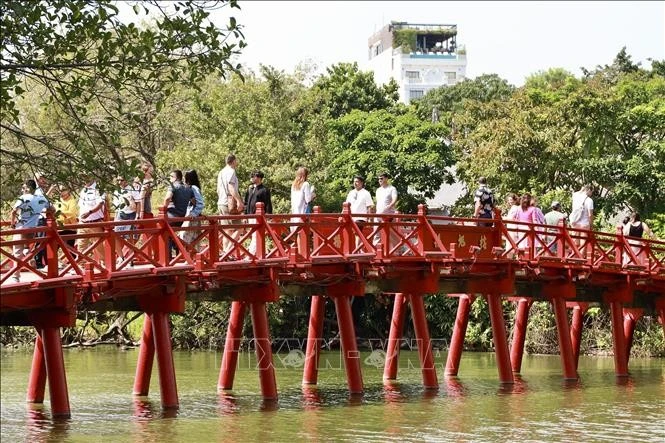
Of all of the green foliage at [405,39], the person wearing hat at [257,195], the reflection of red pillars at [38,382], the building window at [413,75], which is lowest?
the reflection of red pillars at [38,382]

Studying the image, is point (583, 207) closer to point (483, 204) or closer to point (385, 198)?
point (483, 204)

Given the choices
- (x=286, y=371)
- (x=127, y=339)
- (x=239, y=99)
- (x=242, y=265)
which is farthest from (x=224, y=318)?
(x=242, y=265)

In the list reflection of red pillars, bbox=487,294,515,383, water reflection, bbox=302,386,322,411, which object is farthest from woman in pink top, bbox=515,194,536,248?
water reflection, bbox=302,386,322,411

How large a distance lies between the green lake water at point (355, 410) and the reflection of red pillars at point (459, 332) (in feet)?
1.32

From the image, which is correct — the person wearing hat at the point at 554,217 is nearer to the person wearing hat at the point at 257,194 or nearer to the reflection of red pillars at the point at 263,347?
the reflection of red pillars at the point at 263,347

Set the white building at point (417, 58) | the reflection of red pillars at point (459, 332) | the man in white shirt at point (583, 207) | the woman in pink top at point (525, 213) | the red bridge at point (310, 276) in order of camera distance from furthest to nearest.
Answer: the white building at point (417, 58) → the reflection of red pillars at point (459, 332) → the man in white shirt at point (583, 207) → the woman in pink top at point (525, 213) → the red bridge at point (310, 276)

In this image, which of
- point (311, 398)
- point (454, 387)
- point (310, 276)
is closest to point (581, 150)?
point (454, 387)

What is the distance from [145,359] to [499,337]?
29.8 feet

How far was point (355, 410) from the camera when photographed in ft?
109

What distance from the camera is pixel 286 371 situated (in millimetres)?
46125

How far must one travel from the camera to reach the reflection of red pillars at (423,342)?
37.9 m

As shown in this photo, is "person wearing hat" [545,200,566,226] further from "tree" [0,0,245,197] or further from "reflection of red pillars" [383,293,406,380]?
"tree" [0,0,245,197]

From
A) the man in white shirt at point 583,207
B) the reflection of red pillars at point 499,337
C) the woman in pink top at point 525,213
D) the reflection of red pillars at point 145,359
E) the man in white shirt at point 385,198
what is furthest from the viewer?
the man in white shirt at point 583,207

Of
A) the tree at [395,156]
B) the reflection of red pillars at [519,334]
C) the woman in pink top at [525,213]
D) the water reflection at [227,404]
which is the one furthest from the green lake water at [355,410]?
the tree at [395,156]
